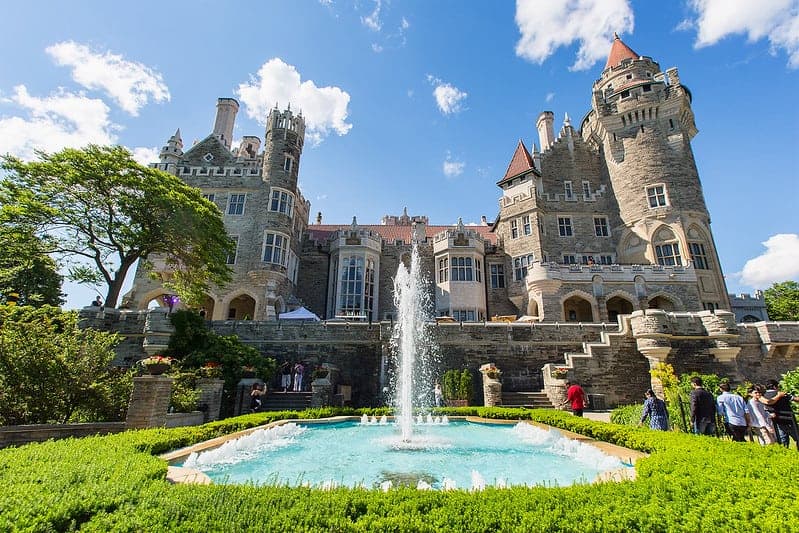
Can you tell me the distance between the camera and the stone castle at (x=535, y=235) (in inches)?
1044

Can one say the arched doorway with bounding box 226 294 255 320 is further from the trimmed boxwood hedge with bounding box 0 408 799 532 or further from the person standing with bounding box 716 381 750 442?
the person standing with bounding box 716 381 750 442

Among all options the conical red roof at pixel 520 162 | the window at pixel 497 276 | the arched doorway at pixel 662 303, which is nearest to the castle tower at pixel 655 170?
the arched doorway at pixel 662 303

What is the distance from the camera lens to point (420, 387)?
1928cm

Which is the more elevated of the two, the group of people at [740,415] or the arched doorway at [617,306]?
the arched doorway at [617,306]

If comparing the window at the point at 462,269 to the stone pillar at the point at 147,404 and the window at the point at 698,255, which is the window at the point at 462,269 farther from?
the stone pillar at the point at 147,404

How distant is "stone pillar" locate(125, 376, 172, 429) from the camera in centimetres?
909

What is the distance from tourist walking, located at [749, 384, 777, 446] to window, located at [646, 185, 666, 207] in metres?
23.0

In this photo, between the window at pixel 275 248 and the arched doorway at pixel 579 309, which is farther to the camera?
the window at pixel 275 248

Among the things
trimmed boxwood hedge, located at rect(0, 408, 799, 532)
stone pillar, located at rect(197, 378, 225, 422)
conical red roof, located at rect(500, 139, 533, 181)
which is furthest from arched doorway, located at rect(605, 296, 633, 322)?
stone pillar, located at rect(197, 378, 225, 422)

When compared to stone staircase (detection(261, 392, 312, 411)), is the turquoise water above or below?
below

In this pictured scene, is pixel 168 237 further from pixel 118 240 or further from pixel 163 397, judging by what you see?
pixel 163 397

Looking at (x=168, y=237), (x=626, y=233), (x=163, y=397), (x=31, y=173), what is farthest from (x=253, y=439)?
(x=626, y=233)

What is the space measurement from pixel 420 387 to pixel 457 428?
7.25 metres

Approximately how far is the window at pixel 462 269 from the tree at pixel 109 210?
17.5 meters
